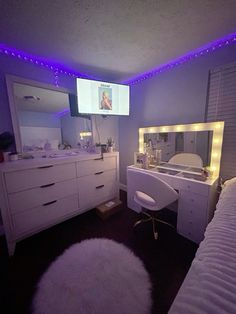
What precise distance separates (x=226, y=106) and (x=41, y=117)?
7.77 ft

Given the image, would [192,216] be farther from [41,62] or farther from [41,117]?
[41,62]

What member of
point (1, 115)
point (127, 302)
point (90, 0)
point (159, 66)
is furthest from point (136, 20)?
point (127, 302)

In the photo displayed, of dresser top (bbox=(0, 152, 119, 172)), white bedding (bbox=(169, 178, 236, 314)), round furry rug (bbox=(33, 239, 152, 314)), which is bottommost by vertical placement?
round furry rug (bbox=(33, 239, 152, 314))

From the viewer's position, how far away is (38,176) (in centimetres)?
158

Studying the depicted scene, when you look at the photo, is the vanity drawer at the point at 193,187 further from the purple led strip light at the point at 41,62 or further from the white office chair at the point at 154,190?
the purple led strip light at the point at 41,62

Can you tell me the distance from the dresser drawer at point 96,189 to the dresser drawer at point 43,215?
13cm

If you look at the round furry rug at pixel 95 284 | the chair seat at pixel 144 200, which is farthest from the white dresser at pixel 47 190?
the chair seat at pixel 144 200

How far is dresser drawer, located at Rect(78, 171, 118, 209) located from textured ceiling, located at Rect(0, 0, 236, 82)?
1.66 m

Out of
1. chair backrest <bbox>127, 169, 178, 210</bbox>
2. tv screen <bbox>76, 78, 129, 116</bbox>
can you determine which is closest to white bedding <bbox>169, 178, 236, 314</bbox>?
chair backrest <bbox>127, 169, 178, 210</bbox>

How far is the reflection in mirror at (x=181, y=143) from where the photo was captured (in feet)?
5.85

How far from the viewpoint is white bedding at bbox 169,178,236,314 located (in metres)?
0.42

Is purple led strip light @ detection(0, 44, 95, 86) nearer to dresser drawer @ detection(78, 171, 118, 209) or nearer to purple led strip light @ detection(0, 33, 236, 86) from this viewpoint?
purple led strip light @ detection(0, 33, 236, 86)

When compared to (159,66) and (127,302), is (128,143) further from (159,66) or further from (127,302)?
(127,302)

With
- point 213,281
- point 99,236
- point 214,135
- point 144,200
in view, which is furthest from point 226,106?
point 99,236
